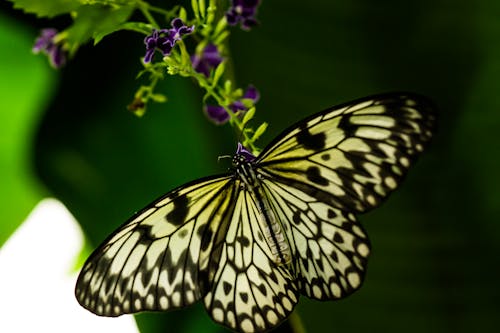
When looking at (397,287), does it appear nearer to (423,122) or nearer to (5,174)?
(423,122)

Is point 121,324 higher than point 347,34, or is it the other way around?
point 347,34

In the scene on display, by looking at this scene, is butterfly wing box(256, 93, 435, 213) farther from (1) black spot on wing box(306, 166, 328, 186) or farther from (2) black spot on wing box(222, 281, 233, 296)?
(2) black spot on wing box(222, 281, 233, 296)

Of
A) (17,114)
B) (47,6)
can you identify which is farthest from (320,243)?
(17,114)

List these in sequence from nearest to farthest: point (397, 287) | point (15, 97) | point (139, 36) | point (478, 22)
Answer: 1. point (478, 22)
2. point (397, 287)
3. point (139, 36)
4. point (15, 97)

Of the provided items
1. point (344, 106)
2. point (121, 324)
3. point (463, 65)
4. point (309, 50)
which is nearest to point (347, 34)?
point (309, 50)

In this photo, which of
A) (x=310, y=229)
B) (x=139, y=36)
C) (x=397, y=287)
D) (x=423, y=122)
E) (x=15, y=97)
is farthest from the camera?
(x=15, y=97)

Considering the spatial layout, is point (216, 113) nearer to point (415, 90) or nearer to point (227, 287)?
point (227, 287)

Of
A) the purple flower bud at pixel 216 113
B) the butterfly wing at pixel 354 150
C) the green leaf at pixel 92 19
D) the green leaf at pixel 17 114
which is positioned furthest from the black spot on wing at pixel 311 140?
the green leaf at pixel 17 114

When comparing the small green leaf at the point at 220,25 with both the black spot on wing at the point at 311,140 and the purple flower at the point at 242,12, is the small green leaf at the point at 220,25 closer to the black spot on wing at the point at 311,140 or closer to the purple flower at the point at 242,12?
the purple flower at the point at 242,12
